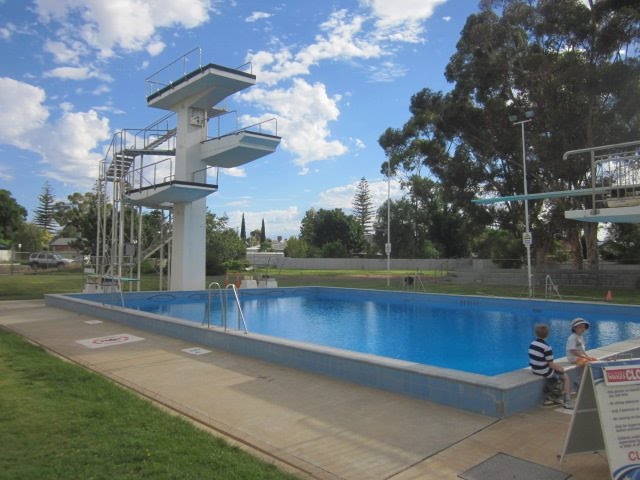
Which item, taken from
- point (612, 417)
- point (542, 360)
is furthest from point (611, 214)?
point (612, 417)

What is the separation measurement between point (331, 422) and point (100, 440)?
2.41 m

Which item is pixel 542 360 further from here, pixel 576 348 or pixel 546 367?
pixel 576 348

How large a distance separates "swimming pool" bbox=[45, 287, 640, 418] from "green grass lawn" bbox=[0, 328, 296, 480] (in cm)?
292

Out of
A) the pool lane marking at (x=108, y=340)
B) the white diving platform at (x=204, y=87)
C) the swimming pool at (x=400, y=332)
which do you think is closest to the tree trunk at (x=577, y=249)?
the swimming pool at (x=400, y=332)

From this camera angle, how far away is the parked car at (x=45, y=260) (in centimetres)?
4581

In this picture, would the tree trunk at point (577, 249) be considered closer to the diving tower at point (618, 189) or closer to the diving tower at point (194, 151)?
the diving tower at point (194, 151)

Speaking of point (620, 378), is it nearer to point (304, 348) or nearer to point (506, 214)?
point (304, 348)

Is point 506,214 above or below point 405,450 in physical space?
above

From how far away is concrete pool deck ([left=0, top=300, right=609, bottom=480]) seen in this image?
443 cm

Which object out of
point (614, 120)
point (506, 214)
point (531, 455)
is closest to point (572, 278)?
point (506, 214)

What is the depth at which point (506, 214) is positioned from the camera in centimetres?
3319

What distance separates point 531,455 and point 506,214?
30.7 metres

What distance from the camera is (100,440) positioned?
465 centimetres

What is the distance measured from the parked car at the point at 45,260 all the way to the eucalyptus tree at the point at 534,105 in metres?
35.1
